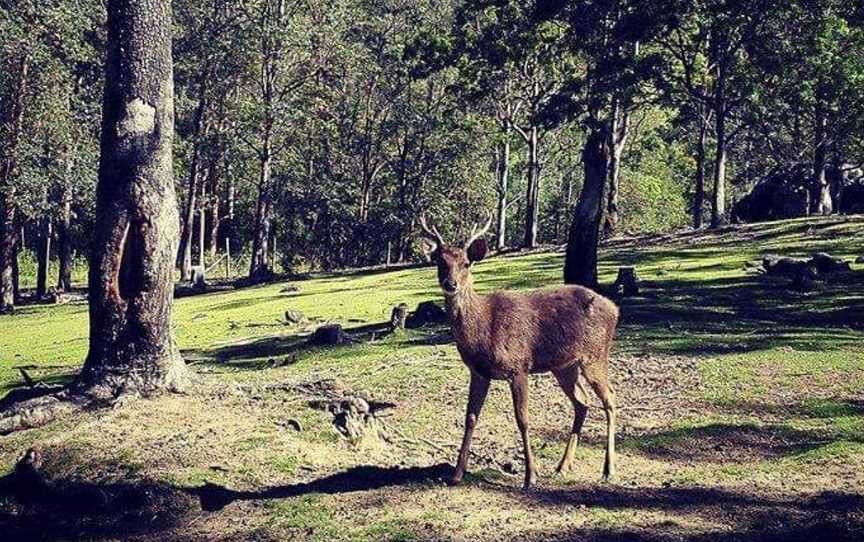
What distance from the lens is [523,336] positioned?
9148 mm

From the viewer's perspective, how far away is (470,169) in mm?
57281

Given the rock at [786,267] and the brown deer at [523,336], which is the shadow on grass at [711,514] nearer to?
the brown deer at [523,336]

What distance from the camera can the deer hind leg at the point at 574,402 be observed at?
9.43 metres

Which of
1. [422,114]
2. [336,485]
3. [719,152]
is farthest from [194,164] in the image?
[336,485]

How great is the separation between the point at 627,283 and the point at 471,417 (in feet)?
44.2

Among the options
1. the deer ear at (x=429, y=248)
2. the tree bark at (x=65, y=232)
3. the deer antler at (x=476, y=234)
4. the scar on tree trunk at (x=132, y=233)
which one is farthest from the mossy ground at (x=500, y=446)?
the tree bark at (x=65, y=232)

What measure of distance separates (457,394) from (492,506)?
4543 millimetres

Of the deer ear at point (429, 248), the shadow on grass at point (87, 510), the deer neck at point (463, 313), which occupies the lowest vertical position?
the shadow on grass at point (87, 510)

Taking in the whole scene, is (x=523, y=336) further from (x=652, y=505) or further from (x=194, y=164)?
(x=194, y=164)

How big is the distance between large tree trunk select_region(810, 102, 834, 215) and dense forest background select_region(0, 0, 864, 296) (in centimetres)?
13

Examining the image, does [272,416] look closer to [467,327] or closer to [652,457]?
[467,327]

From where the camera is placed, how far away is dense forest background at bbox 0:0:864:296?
3781 cm

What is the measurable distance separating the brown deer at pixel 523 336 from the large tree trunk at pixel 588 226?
943 centimetres

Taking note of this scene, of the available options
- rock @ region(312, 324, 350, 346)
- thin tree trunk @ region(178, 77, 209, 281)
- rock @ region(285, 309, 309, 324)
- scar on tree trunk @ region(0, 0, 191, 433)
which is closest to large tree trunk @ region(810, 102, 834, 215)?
thin tree trunk @ region(178, 77, 209, 281)
